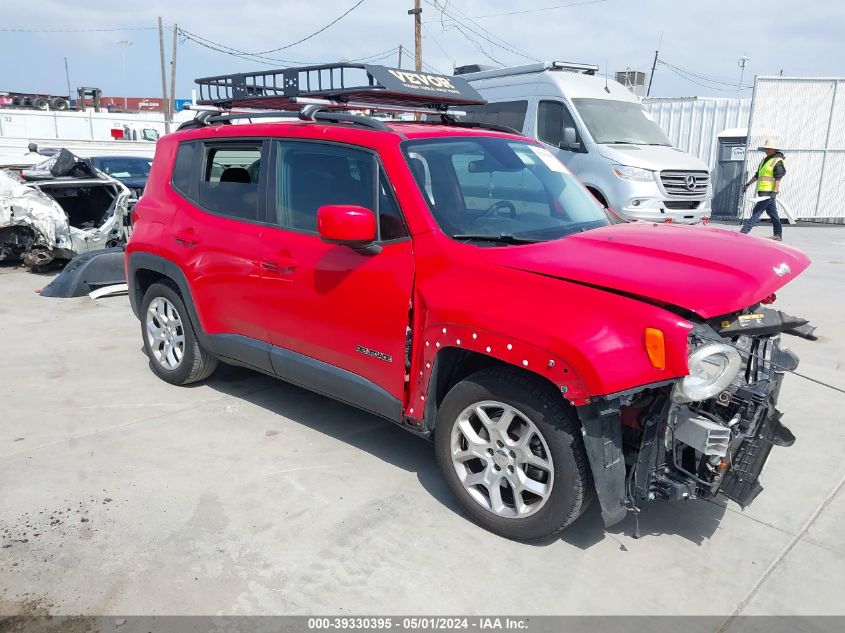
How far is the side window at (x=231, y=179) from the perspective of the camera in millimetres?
4297

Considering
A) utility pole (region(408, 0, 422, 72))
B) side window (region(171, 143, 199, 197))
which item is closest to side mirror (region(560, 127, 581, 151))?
side window (region(171, 143, 199, 197))

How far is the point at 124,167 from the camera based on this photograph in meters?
14.2

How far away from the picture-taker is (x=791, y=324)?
3.22m

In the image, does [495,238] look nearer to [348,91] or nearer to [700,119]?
Answer: [348,91]

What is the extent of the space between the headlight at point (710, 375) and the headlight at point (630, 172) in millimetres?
7547

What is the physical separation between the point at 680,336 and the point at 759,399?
2.25 feet

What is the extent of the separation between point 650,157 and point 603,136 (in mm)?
747

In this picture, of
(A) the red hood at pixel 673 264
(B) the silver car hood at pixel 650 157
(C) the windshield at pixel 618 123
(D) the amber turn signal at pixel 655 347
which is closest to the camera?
(D) the amber turn signal at pixel 655 347

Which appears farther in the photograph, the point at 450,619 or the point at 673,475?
the point at 673,475

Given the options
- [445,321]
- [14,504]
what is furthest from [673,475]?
[14,504]

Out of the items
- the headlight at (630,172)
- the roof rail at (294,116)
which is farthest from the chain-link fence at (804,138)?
the roof rail at (294,116)

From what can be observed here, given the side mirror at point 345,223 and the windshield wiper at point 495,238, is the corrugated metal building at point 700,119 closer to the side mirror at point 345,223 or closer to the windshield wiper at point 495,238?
the windshield wiper at point 495,238

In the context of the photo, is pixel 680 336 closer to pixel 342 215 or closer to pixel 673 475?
pixel 673 475

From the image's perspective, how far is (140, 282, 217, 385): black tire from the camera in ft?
16.0
